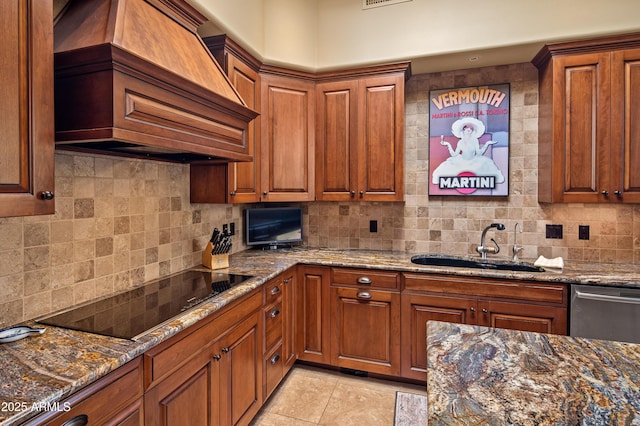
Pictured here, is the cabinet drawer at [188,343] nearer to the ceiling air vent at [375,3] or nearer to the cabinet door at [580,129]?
the cabinet door at [580,129]

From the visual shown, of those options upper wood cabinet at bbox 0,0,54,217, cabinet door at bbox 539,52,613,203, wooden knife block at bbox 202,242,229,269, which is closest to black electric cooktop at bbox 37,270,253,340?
wooden knife block at bbox 202,242,229,269

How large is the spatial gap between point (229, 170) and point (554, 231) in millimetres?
2584

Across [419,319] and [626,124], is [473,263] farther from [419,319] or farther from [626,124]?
[626,124]

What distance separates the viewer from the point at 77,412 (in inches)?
39.9

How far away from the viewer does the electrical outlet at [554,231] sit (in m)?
2.81

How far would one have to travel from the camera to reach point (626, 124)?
7.77ft

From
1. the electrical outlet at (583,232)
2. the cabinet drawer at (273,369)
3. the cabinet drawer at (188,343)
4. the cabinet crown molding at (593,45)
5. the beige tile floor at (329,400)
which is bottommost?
→ the beige tile floor at (329,400)

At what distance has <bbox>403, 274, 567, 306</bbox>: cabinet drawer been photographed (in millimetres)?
2234

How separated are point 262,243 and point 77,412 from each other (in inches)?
84.1

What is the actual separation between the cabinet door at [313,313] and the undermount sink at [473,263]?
0.77 meters

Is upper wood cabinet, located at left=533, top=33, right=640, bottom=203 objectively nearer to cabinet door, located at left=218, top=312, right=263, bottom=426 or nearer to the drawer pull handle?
the drawer pull handle

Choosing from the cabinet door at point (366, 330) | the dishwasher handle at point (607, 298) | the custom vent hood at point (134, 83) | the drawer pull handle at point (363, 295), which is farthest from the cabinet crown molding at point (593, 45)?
the custom vent hood at point (134, 83)

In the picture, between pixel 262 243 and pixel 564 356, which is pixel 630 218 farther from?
pixel 262 243

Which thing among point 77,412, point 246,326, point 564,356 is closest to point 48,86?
point 77,412
